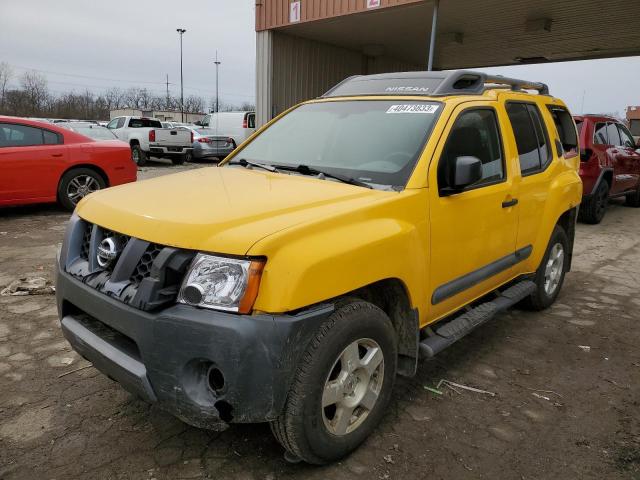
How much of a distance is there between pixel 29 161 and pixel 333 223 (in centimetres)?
697

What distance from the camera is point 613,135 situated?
945cm

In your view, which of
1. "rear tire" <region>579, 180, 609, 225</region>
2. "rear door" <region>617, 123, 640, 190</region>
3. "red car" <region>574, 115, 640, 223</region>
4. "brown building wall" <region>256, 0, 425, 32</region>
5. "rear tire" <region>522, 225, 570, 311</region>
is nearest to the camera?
"rear tire" <region>522, 225, 570, 311</region>

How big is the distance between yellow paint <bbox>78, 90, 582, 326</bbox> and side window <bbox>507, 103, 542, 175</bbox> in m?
0.16

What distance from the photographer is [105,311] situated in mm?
2314

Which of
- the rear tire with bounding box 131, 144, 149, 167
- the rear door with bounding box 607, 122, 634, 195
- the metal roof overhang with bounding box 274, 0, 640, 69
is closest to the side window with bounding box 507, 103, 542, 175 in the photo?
the rear door with bounding box 607, 122, 634, 195

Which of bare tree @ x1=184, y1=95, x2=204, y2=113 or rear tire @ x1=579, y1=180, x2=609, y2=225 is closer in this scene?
rear tire @ x1=579, y1=180, x2=609, y2=225

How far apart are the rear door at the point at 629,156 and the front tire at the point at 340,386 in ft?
29.3

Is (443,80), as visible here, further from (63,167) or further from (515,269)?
(63,167)

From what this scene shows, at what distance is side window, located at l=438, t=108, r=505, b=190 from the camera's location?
308cm

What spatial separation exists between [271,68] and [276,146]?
1028cm

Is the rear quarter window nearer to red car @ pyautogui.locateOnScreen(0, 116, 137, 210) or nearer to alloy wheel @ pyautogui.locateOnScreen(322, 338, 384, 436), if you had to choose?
alloy wheel @ pyautogui.locateOnScreen(322, 338, 384, 436)

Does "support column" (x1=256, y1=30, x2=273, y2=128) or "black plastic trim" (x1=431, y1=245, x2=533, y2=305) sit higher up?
"support column" (x1=256, y1=30, x2=273, y2=128)

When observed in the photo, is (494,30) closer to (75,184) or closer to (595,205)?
(595,205)

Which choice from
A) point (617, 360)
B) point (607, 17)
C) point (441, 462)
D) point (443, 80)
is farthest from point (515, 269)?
point (607, 17)
